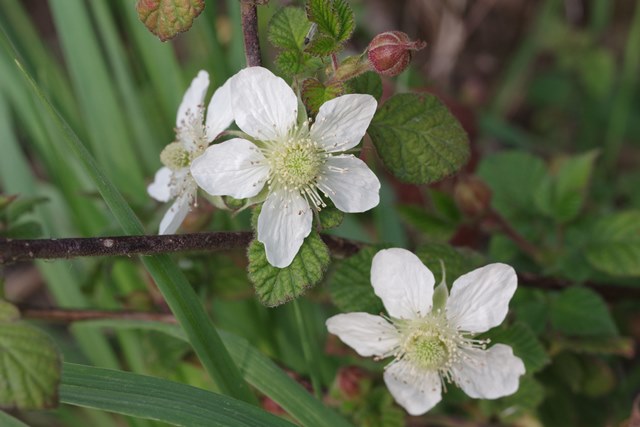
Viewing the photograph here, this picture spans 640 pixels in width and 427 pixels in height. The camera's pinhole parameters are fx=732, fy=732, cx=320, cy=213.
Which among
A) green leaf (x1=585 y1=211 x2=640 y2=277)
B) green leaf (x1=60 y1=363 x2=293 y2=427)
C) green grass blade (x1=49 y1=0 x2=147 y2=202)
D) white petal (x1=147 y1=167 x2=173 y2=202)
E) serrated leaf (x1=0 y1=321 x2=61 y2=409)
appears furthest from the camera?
green grass blade (x1=49 y1=0 x2=147 y2=202)

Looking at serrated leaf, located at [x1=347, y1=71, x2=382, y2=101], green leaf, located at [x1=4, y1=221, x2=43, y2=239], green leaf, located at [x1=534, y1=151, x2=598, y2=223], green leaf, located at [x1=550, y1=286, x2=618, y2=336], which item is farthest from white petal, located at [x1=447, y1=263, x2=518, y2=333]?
green leaf, located at [x1=4, y1=221, x2=43, y2=239]

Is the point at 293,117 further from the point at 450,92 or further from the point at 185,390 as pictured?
the point at 450,92

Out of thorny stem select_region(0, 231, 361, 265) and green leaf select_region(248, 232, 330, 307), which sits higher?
thorny stem select_region(0, 231, 361, 265)

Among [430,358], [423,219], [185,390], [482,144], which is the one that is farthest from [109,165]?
[482,144]

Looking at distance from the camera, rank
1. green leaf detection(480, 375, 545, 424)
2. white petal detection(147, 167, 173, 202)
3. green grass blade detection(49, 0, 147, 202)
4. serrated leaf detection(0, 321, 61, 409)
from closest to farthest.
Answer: serrated leaf detection(0, 321, 61, 409) → white petal detection(147, 167, 173, 202) → green leaf detection(480, 375, 545, 424) → green grass blade detection(49, 0, 147, 202)

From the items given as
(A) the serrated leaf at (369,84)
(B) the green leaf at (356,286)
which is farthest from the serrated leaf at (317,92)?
(B) the green leaf at (356,286)

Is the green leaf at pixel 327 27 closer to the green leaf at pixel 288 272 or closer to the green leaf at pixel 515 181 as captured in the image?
the green leaf at pixel 288 272

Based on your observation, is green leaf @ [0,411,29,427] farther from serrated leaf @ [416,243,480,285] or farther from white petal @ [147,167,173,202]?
serrated leaf @ [416,243,480,285]

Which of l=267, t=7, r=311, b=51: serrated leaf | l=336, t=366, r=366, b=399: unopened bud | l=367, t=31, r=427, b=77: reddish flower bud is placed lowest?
l=336, t=366, r=366, b=399: unopened bud
